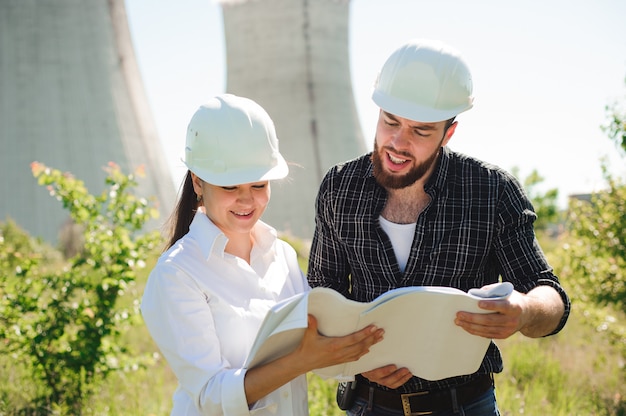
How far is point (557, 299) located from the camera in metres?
1.54

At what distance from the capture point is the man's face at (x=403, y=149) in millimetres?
1674

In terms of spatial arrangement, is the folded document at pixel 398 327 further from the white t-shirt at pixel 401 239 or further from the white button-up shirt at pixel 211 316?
the white t-shirt at pixel 401 239

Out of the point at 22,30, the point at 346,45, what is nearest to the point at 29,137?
the point at 22,30

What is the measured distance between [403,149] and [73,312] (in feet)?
7.14

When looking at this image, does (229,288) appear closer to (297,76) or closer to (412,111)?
(412,111)

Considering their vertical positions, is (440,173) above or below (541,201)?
above

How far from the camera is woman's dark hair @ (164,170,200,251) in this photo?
1.75m

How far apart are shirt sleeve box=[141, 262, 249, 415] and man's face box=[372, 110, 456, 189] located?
2.04 feet

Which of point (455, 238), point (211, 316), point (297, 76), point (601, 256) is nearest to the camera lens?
point (211, 316)

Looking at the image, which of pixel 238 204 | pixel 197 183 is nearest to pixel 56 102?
pixel 197 183

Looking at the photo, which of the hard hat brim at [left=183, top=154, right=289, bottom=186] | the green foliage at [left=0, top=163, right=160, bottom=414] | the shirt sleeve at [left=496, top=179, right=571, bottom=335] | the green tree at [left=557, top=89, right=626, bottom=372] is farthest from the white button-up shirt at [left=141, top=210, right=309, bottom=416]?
the green tree at [left=557, top=89, right=626, bottom=372]

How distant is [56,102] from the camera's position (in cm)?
881

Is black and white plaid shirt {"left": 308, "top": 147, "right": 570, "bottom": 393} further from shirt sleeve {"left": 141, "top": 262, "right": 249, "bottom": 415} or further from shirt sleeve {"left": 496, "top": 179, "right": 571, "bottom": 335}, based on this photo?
shirt sleeve {"left": 141, "top": 262, "right": 249, "bottom": 415}

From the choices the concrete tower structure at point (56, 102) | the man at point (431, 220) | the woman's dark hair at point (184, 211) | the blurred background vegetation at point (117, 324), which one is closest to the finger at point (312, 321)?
the man at point (431, 220)
